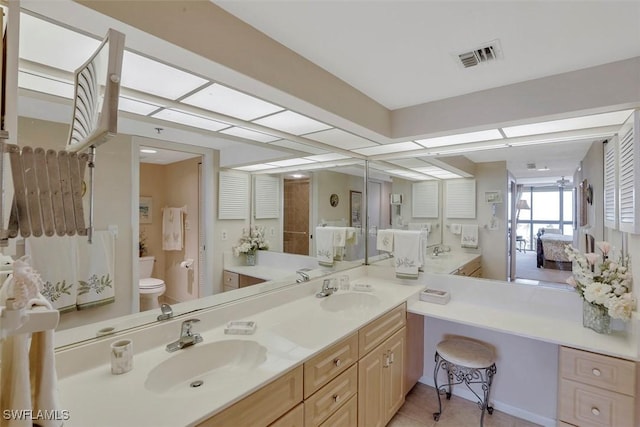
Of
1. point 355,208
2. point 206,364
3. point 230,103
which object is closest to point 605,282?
point 355,208

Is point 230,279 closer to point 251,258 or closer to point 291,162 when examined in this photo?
point 251,258

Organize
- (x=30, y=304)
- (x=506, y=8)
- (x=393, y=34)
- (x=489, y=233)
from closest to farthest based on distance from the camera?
(x=30, y=304), (x=506, y=8), (x=393, y=34), (x=489, y=233)

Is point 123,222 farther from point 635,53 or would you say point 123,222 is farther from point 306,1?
point 635,53

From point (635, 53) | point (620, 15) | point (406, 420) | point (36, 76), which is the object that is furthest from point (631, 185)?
point (36, 76)

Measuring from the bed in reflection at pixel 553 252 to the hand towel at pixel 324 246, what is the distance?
1702 mm

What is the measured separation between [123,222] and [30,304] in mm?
899

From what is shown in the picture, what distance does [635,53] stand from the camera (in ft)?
5.02

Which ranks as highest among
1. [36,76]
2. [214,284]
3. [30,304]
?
[36,76]

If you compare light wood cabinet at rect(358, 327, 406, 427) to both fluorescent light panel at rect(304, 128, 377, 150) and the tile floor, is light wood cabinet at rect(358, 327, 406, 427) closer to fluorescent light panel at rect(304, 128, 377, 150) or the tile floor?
the tile floor

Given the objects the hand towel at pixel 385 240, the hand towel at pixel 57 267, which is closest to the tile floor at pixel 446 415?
the hand towel at pixel 385 240

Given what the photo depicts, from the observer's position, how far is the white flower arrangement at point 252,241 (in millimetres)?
2003

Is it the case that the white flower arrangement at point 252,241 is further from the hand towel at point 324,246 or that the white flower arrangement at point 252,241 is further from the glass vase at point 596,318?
the glass vase at point 596,318

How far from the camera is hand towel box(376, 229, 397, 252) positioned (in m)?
2.91

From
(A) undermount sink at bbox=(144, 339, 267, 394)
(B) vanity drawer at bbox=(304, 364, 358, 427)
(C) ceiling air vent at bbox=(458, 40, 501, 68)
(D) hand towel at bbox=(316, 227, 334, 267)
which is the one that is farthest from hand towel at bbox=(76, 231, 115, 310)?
(C) ceiling air vent at bbox=(458, 40, 501, 68)
